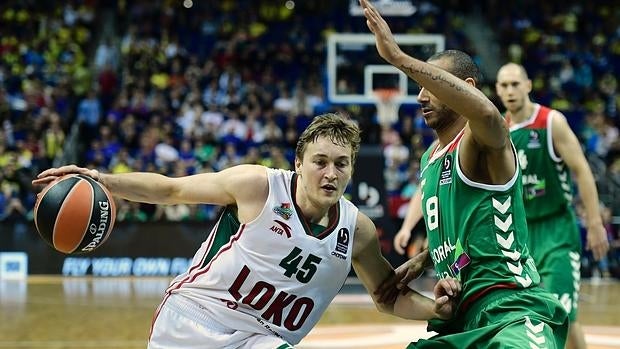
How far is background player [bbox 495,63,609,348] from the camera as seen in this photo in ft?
20.1

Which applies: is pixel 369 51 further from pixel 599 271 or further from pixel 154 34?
pixel 154 34

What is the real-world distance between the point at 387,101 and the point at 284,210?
1104 centimetres

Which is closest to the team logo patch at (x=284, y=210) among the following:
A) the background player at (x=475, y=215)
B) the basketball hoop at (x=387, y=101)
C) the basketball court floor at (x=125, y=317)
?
the background player at (x=475, y=215)

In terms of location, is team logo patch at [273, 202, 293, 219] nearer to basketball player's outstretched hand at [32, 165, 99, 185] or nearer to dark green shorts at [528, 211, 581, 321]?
basketball player's outstretched hand at [32, 165, 99, 185]

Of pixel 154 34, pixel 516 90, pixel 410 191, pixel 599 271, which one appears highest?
pixel 154 34

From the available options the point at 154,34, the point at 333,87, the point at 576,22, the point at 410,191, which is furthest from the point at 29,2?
the point at 576,22

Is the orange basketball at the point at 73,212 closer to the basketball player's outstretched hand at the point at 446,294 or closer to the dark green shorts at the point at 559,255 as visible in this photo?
the basketball player's outstretched hand at the point at 446,294

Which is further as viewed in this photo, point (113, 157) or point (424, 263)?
point (113, 157)

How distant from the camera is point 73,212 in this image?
150 inches

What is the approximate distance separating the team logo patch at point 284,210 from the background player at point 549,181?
2.79m

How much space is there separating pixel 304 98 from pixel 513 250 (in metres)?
14.6

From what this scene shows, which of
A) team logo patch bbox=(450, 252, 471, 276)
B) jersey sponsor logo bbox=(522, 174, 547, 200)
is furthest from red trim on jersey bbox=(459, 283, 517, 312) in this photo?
jersey sponsor logo bbox=(522, 174, 547, 200)

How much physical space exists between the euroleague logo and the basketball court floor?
402 centimetres

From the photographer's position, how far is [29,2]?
21.6 m
